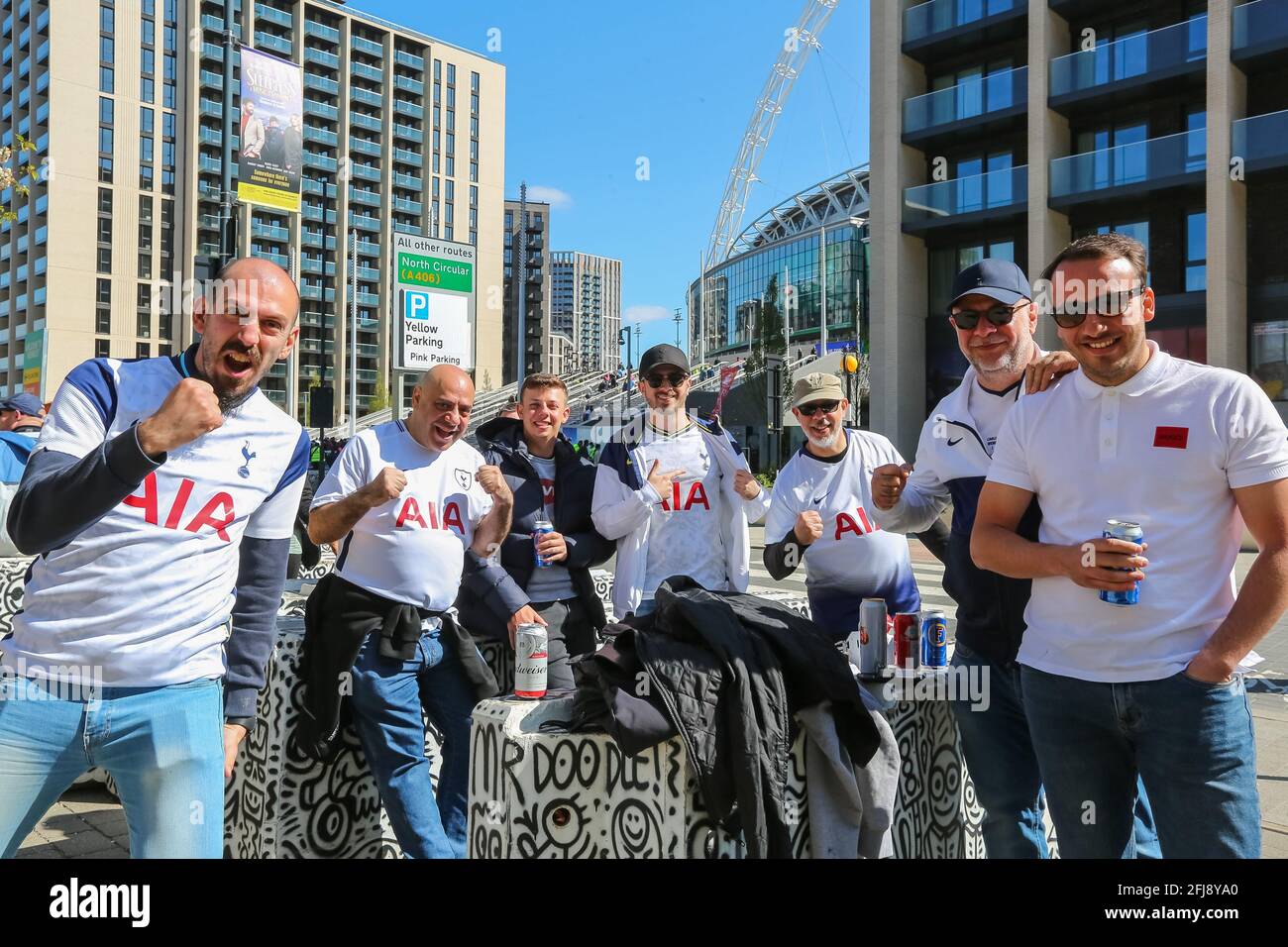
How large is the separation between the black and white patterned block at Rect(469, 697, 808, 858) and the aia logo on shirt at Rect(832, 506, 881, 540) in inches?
73.9

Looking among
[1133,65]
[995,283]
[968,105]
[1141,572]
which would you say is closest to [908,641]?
[995,283]

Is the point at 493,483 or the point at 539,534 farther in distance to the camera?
the point at 539,534

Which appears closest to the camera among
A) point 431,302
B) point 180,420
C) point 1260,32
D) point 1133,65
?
point 180,420

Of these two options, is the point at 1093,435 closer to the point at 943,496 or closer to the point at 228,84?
the point at 943,496

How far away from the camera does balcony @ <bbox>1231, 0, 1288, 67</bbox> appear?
22.3 m

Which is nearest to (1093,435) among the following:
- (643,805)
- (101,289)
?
(643,805)

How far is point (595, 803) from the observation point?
2.66 m

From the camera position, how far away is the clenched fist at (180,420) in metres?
2.19

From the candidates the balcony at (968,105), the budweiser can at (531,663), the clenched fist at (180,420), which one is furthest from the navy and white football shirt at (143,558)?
the balcony at (968,105)

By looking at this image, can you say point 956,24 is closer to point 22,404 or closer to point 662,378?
point 22,404

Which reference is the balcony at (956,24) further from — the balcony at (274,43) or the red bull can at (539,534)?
the balcony at (274,43)

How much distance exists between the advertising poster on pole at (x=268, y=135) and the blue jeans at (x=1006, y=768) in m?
9.75

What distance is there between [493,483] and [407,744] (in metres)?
1.07

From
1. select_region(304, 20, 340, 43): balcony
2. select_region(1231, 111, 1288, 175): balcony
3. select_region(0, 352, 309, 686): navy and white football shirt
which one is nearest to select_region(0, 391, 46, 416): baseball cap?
select_region(0, 352, 309, 686): navy and white football shirt
